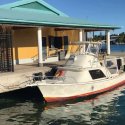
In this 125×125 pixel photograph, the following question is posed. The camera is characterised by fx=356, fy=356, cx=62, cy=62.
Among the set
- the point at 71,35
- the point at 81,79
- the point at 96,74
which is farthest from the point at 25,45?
the point at 81,79

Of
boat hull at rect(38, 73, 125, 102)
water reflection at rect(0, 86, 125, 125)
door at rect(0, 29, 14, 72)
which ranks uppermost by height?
door at rect(0, 29, 14, 72)

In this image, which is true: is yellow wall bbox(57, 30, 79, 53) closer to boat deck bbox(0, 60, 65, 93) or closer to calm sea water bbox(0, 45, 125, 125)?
boat deck bbox(0, 60, 65, 93)

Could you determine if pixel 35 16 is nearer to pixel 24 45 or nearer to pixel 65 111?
pixel 24 45

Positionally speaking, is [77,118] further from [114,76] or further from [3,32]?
[3,32]

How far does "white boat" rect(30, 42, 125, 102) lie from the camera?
19.0 m

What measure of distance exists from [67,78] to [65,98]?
1.34m

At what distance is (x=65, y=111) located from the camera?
17297mm

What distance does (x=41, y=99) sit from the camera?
19.9 metres

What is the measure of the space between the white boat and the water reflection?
0.55 meters

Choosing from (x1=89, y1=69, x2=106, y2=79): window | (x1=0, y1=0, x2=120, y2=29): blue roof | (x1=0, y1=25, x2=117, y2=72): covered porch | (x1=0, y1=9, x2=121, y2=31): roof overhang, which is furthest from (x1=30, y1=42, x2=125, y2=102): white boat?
(x1=0, y1=25, x2=117, y2=72): covered porch

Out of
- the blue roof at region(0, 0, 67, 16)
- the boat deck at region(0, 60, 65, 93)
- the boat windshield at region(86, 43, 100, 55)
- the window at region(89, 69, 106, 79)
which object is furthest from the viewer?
the blue roof at region(0, 0, 67, 16)

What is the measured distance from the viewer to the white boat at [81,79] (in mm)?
19047

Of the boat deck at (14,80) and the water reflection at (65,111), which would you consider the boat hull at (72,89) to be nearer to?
the water reflection at (65,111)

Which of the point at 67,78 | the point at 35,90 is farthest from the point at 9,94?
the point at 67,78
